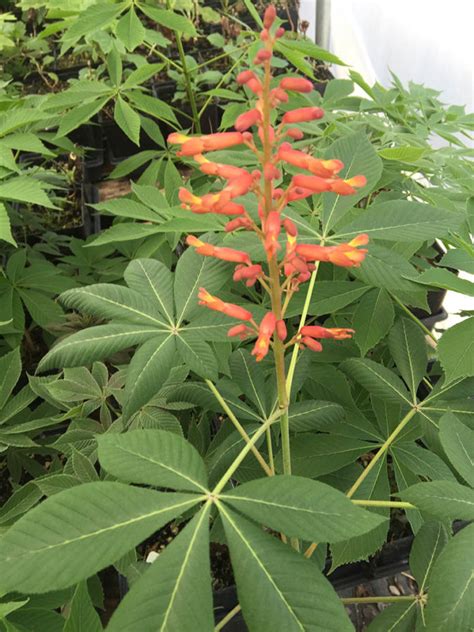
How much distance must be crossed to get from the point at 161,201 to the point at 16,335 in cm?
48

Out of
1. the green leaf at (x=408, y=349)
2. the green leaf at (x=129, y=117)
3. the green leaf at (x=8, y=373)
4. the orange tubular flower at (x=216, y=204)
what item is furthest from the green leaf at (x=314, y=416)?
the green leaf at (x=129, y=117)

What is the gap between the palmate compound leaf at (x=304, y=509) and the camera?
22.5 inches

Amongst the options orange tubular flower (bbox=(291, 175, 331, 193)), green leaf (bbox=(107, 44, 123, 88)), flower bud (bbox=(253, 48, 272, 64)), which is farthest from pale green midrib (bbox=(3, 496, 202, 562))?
green leaf (bbox=(107, 44, 123, 88))

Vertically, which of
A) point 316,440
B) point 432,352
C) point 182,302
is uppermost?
point 182,302

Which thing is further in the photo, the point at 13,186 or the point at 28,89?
the point at 28,89

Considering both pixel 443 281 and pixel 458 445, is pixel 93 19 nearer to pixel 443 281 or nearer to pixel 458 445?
pixel 443 281

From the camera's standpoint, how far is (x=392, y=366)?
3.89ft

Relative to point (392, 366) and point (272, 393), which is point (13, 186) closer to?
point (272, 393)

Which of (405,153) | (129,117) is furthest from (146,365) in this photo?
(129,117)

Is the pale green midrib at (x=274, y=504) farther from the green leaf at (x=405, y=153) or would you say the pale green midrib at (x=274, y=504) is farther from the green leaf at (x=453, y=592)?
the green leaf at (x=405, y=153)

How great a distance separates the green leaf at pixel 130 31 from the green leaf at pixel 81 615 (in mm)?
1120

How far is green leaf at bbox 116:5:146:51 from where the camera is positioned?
1276 mm

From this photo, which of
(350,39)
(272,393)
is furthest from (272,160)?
(350,39)

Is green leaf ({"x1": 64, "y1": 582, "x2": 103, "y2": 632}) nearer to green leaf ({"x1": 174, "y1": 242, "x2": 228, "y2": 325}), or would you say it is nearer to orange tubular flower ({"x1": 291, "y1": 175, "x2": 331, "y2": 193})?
green leaf ({"x1": 174, "y1": 242, "x2": 228, "y2": 325})
